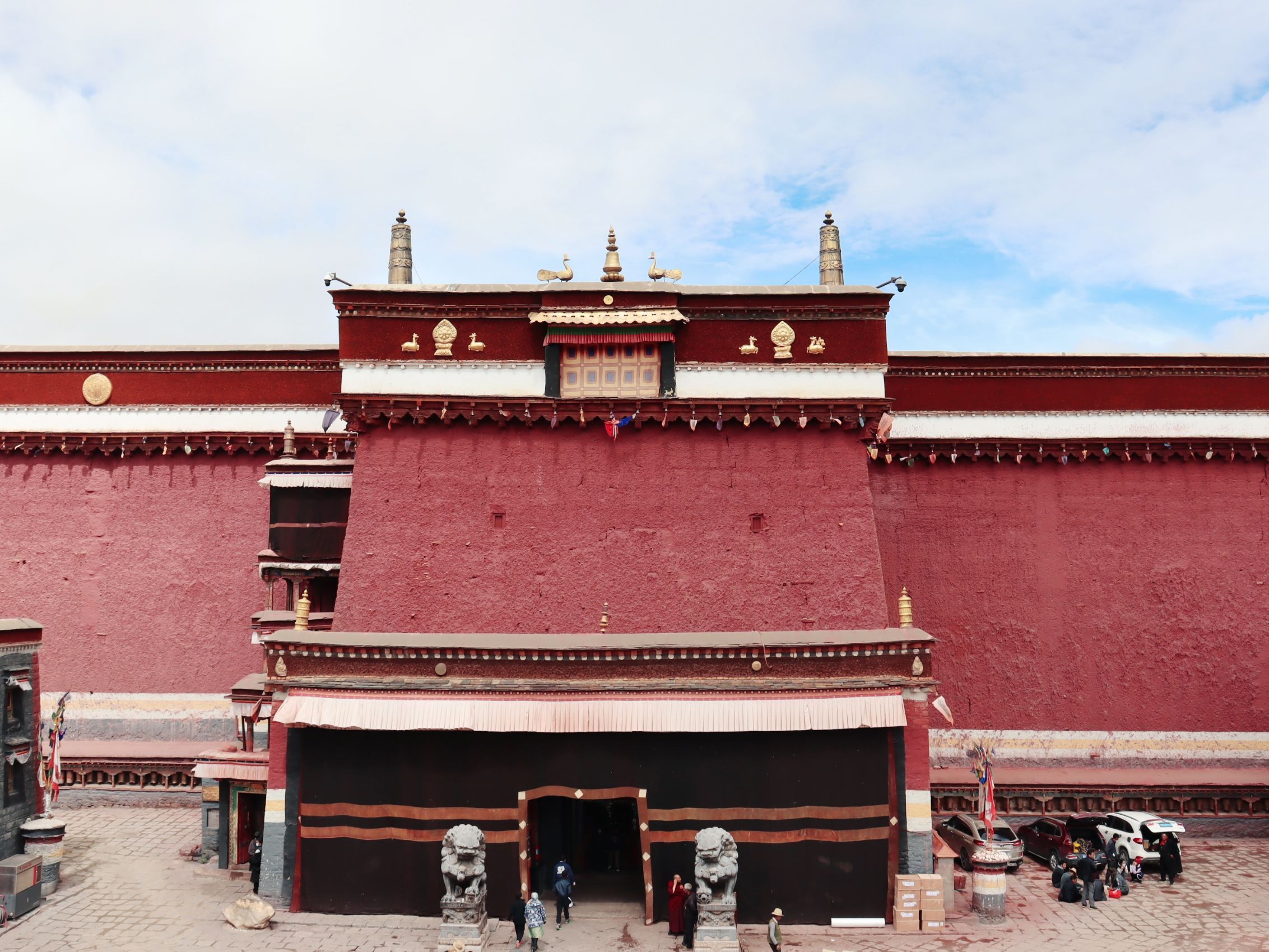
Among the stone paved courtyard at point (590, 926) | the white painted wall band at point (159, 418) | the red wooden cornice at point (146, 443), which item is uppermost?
the white painted wall band at point (159, 418)

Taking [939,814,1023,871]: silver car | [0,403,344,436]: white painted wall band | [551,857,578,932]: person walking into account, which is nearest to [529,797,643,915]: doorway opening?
[551,857,578,932]: person walking

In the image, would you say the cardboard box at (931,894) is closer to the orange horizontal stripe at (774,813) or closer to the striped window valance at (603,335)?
the orange horizontal stripe at (774,813)

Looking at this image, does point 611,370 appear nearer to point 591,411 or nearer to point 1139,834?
point 591,411

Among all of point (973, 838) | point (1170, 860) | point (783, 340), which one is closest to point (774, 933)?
point (973, 838)

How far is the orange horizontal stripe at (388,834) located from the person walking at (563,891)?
0.98 meters

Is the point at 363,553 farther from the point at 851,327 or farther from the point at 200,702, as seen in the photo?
the point at 851,327

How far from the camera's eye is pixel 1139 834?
18.8m

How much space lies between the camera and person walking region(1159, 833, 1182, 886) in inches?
709

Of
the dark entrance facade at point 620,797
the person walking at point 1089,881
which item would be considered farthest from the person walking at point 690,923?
the person walking at point 1089,881

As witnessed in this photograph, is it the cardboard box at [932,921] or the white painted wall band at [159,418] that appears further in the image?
the white painted wall band at [159,418]

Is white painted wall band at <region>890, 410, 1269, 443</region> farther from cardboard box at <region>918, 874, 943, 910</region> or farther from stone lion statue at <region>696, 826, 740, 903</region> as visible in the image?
stone lion statue at <region>696, 826, 740, 903</region>

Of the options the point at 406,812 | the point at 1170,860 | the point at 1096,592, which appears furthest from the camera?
the point at 1096,592

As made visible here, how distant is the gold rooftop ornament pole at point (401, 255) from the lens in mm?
27625

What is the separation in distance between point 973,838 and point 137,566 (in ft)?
69.0
